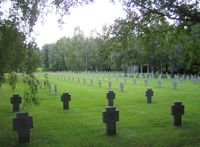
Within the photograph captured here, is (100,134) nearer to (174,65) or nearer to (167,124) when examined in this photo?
(167,124)

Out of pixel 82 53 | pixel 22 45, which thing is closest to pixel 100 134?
pixel 22 45

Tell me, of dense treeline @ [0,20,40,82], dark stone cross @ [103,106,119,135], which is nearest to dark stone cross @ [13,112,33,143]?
dense treeline @ [0,20,40,82]

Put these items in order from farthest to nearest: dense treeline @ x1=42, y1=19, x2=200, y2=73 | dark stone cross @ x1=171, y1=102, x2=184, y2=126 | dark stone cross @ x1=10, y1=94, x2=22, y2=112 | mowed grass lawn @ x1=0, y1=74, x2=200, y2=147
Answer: dark stone cross @ x1=10, y1=94, x2=22, y2=112, dense treeline @ x1=42, y1=19, x2=200, y2=73, dark stone cross @ x1=171, y1=102, x2=184, y2=126, mowed grass lawn @ x1=0, y1=74, x2=200, y2=147

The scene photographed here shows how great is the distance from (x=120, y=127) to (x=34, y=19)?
4714 mm

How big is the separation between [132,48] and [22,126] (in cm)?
2035

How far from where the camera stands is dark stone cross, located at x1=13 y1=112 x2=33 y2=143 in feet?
33.7

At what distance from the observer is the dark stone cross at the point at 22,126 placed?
10273 mm

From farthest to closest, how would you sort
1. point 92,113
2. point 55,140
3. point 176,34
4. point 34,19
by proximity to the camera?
1. point 92,113
2. point 176,34
3. point 34,19
4. point 55,140

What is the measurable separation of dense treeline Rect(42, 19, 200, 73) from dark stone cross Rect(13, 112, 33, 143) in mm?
3229

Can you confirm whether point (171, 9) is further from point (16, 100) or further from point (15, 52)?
point (16, 100)

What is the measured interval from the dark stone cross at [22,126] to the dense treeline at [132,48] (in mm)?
3229

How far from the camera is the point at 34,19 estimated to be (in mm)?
11289

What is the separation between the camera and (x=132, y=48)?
1171 inches

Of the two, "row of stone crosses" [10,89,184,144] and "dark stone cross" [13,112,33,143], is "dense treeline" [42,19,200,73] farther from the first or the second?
"dark stone cross" [13,112,33,143]
